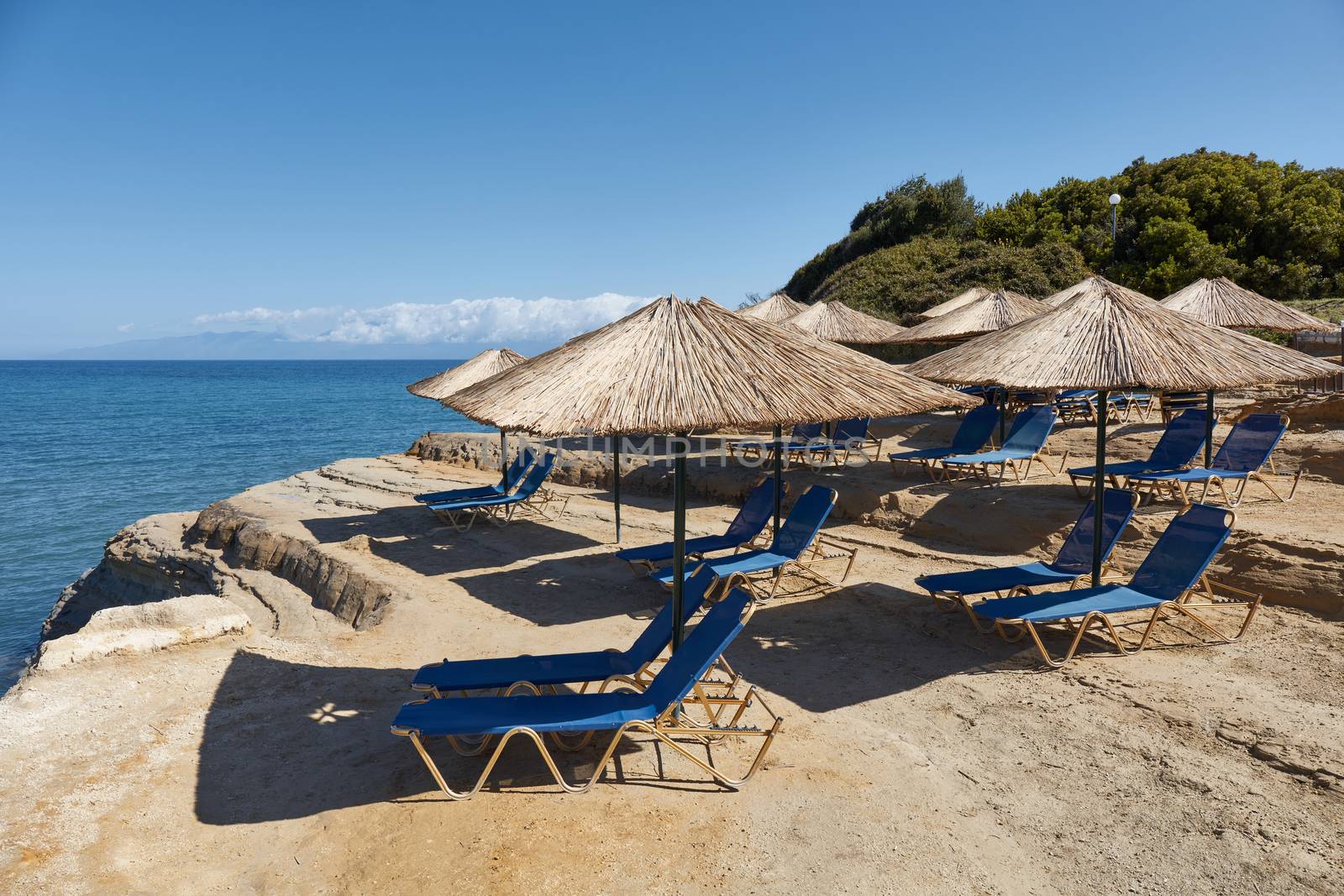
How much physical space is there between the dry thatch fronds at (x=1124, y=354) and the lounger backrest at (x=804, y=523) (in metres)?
1.41

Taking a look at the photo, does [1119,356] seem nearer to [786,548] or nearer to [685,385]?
[786,548]

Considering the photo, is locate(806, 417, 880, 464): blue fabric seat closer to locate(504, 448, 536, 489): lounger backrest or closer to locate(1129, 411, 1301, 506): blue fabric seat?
locate(504, 448, 536, 489): lounger backrest

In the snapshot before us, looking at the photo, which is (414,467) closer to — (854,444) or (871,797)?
(854,444)

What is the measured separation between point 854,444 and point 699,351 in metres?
7.53

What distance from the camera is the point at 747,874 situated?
2.98 m

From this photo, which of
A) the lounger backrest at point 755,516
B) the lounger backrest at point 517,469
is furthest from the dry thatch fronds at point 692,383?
the lounger backrest at point 517,469

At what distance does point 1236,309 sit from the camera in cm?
1239

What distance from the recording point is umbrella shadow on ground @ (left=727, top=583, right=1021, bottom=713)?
15.6ft

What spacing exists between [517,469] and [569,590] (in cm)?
380

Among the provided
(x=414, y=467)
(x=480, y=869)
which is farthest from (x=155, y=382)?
(x=480, y=869)

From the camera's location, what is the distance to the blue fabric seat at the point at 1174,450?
803cm

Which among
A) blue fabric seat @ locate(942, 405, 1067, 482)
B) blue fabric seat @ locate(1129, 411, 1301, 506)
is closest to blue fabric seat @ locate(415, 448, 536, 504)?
blue fabric seat @ locate(942, 405, 1067, 482)

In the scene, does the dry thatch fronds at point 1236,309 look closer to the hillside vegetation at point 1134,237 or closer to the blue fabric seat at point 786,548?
the blue fabric seat at point 786,548

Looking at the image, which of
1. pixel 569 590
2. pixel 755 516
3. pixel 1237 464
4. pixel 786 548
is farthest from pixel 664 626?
pixel 1237 464
